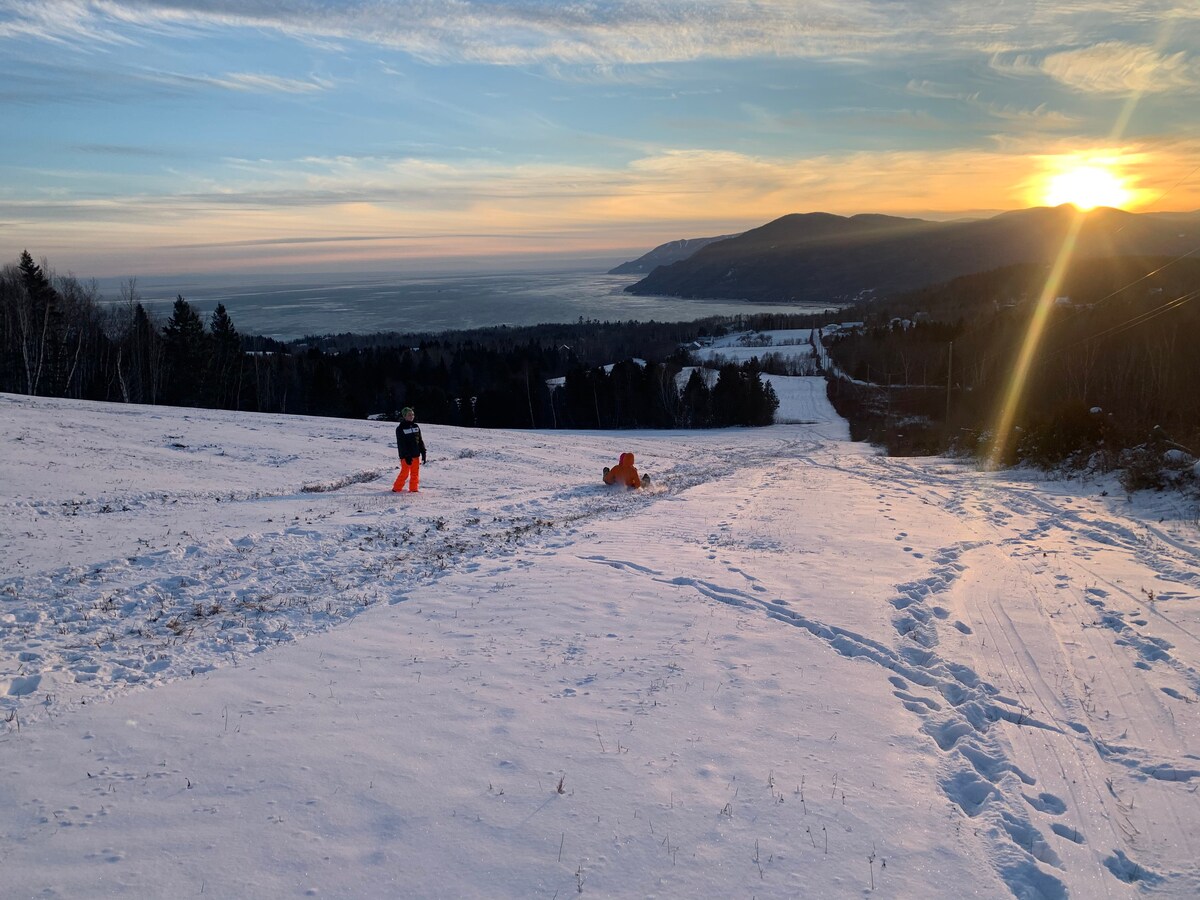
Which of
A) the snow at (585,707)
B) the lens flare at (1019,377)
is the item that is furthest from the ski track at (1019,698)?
the lens flare at (1019,377)

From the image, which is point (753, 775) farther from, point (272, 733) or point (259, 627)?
point (259, 627)

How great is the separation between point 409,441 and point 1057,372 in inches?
2541

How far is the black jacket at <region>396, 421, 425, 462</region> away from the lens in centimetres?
1686

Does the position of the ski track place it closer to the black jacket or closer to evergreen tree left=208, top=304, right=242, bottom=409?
the black jacket

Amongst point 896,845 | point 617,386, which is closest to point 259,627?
point 896,845

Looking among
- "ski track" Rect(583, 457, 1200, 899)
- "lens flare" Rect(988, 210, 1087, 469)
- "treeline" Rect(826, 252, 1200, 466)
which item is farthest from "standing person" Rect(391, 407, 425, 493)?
"lens flare" Rect(988, 210, 1087, 469)

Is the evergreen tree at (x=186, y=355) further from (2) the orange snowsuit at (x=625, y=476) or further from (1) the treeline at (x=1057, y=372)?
(1) the treeline at (x=1057, y=372)

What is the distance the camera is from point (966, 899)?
3930 mm

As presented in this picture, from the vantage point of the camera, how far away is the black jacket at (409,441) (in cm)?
1686

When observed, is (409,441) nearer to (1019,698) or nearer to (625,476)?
(625,476)

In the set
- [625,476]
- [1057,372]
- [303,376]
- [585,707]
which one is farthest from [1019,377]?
[303,376]

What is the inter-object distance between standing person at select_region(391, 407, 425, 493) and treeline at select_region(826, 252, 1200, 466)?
1768 cm

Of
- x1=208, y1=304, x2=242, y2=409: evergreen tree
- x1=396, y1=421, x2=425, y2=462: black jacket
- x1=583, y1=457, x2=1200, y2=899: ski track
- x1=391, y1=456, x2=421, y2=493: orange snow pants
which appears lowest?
x1=583, y1=457, x2=1200, y2=899: ski track

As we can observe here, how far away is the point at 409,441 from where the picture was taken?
16891 mm
